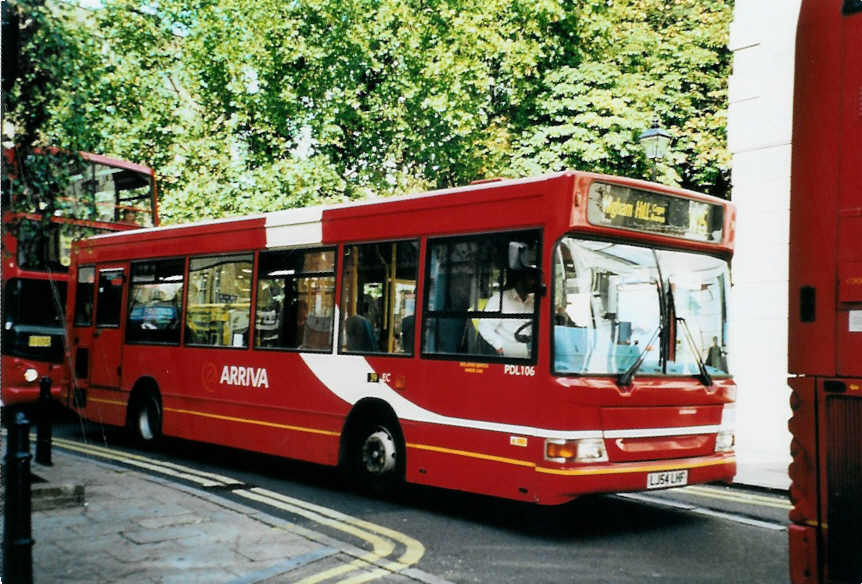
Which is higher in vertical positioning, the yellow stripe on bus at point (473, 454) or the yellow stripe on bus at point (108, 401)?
the yellow stripe on bus at point (108, 401)

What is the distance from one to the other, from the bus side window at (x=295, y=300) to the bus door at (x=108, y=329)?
3.38 m

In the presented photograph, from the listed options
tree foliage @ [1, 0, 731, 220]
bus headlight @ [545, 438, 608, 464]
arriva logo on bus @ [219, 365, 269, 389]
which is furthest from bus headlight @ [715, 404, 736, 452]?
tree foliage @ [1, 0, 731, 220]

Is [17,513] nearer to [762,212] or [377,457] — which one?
[377,457]

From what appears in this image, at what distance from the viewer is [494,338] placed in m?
7.70

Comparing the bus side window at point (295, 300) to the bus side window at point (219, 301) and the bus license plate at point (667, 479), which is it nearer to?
the bus side window at point (219, 301)

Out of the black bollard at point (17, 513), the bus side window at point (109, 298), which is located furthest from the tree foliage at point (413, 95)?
the black bollard at point (17, 513)

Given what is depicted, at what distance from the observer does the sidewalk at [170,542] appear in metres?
5.79

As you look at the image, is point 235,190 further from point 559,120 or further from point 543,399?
point 543,399

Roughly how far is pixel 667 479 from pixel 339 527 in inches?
108

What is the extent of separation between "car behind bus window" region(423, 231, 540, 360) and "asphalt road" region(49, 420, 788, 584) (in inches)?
59.0

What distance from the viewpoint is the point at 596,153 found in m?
20.5

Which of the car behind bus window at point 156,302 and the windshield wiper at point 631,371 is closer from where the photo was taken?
the windshield wiper at point 631,371

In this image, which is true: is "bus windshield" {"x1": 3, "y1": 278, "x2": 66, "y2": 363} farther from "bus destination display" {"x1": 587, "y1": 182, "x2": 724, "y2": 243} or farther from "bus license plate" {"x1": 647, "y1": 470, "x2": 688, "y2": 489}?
"bus license plate" {"x1": 647, "y1": 470, "x2": 688, "y2": 489}

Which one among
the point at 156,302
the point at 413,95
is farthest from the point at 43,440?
the point at 413,95
